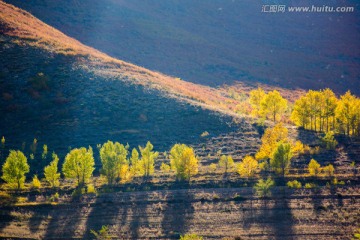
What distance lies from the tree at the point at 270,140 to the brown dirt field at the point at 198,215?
33.8 feet

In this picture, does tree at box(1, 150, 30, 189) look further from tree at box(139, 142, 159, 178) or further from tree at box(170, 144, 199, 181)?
tree at box(170, 144, 199, 181)

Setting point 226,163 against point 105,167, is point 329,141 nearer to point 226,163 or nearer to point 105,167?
point 226,163

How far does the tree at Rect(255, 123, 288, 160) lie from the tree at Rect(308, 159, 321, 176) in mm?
7214

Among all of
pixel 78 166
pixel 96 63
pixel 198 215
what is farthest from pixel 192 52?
pixel 198 215

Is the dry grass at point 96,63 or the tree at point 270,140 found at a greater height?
the dry grass at point 96,63

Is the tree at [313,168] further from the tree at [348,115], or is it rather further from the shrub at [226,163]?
the tree at [348,115]

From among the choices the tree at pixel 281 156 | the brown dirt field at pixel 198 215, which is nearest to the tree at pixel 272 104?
the tree at pixel 281 156

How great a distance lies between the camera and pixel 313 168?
70125mm

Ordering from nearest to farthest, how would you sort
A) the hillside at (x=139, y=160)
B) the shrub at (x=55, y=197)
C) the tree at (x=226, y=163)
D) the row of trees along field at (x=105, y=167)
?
the hillside at (x=139, y=160) < the shrub at (x=55, y=197) < the row of trees along field at (x=105, y=167) < the tree at (x=226, y=163)

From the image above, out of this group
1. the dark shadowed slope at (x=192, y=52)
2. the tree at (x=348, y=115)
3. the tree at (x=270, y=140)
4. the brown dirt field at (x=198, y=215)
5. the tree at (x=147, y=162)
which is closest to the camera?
the brown dirt field at (x=198, y=215)

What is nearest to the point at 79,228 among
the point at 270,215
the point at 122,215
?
the point at 122,215

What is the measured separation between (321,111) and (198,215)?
45.5m

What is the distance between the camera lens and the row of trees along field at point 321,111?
3421 inches

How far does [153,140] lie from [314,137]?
106 ft
